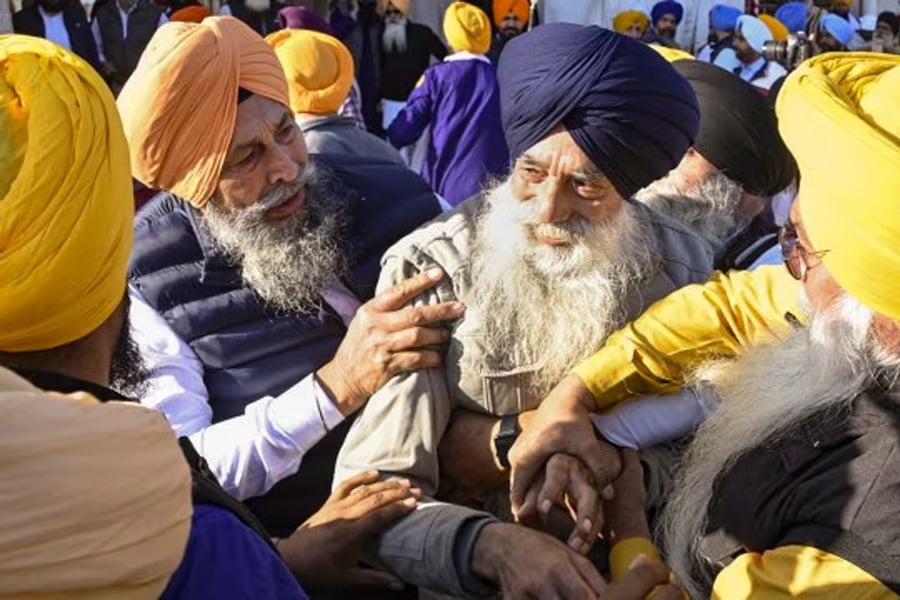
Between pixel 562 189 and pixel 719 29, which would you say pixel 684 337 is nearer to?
pixel 562 189

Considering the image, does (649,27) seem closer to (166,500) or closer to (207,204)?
(207,204)

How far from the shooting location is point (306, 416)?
8.86 ft

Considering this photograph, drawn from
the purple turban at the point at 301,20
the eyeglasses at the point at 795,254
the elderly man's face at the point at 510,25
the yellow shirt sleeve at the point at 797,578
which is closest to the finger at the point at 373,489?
the yellow shirt sleeve at the point at 797,578

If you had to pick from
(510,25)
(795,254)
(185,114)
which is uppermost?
(795,254)

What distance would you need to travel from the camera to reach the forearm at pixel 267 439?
2.69 metres

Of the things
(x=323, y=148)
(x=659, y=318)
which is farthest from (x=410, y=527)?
(x=323, y=148)

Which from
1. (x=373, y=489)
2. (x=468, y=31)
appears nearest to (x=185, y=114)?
(x=373, y=489)

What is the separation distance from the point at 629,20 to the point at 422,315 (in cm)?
1066

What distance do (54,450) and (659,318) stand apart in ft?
4.70

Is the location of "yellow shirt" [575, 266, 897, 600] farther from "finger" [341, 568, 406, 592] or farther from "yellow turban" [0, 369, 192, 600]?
"yellow turban" [0, 369, 192, 600]

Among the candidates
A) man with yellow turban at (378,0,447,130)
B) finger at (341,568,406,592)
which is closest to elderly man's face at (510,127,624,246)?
finger at (341,568,406,592)

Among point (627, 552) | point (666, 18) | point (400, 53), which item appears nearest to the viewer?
point (627, 552)

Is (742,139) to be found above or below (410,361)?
below

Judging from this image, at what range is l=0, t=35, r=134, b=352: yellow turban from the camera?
1.69 m
